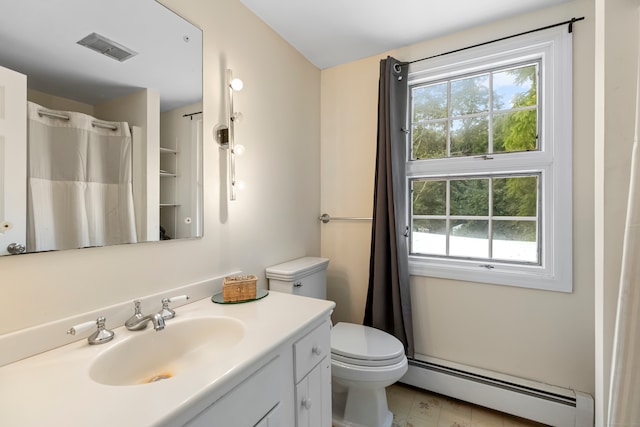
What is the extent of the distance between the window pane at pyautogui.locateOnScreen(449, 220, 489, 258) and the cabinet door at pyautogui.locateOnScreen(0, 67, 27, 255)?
2053 millimetres

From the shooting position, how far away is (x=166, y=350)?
3.24ft

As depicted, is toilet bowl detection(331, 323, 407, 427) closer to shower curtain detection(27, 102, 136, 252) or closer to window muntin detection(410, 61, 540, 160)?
shower curtain detection(27, 102, 136, 252)

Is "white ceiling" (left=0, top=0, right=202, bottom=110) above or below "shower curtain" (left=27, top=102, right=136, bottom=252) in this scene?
above

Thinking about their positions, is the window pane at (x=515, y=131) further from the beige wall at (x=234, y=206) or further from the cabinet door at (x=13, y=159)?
the cabinet door at (x=13, y=159)

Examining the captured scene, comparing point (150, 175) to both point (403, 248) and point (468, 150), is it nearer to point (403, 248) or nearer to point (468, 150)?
point (403, 248)

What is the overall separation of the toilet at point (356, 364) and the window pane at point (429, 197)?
859 mm

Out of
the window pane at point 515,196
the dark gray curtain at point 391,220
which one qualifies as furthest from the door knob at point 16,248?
the window pane at point 515,196

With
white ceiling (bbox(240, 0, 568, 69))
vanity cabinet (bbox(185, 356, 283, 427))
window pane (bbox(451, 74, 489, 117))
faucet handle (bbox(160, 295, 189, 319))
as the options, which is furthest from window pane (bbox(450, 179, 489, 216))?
faucet handle (bbox(160, 295, 189, 319))

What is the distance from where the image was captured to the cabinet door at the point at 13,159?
0.76 meters

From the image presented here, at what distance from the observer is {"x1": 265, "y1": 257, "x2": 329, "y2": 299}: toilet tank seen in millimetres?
1597

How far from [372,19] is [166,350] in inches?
75.7

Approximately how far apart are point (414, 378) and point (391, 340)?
0.50m

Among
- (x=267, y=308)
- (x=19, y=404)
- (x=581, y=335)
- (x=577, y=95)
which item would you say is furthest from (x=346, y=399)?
(x=577, y=95)

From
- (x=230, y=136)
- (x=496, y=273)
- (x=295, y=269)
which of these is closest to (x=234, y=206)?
(x=230, y=136)
